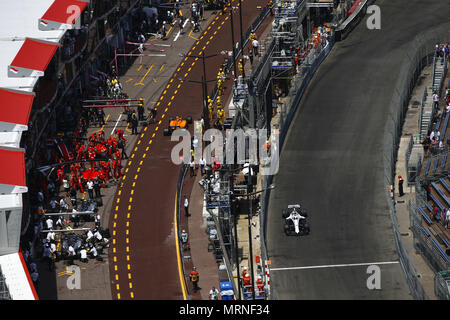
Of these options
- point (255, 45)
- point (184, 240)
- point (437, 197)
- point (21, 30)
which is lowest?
→ point (184, 240)

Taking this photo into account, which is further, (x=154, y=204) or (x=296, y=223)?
(x=154, y=204)

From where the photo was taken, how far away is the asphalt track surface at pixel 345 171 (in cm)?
9206

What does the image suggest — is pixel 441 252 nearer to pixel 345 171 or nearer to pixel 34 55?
pixel 345 171

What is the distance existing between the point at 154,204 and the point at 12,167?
14338mm

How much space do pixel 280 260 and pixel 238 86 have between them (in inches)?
914

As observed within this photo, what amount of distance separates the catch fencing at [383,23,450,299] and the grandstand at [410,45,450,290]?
95.5 inches

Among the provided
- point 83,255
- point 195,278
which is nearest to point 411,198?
point 195,278

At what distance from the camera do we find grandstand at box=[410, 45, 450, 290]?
315 feet

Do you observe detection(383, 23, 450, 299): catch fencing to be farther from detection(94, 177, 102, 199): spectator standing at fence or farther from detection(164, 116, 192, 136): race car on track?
detection(94, 177, 102, 199): spectator standing at fence

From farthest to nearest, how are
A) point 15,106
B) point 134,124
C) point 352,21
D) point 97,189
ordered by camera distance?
point 352,21
point 134,124
point 97,189
point 15,106

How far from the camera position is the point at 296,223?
97938 mm

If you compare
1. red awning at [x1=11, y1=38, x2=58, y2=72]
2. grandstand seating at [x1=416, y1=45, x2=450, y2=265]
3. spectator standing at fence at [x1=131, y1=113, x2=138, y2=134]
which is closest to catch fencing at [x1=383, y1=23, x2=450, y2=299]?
grandstand seating at [x1=416, y1=45, x2=450, y2=265]
